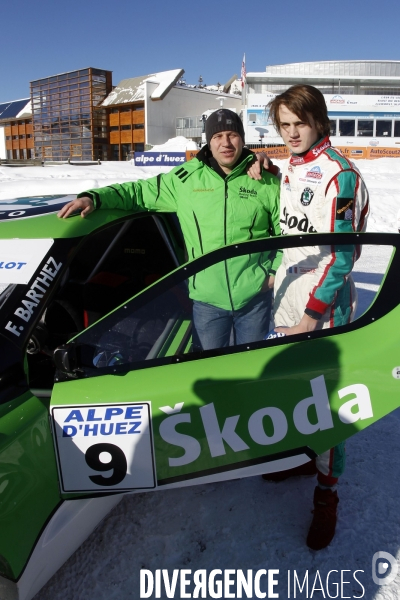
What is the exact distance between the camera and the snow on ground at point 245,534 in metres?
1.82

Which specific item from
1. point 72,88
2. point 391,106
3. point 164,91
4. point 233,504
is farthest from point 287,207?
point 72,88

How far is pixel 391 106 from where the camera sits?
3381 centimetres

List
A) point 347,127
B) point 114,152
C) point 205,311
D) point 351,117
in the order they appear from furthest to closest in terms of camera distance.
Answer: point 114,152, point 347,127, point 351,117, point 205,311

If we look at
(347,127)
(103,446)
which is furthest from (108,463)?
(347,127)

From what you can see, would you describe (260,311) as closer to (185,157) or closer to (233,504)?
(233,504)

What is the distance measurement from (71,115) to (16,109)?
10386mm

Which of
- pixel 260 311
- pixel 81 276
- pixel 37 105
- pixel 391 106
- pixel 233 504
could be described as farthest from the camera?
pixel 37 105

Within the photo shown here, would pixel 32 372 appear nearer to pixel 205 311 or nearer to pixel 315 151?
pixel 205 311

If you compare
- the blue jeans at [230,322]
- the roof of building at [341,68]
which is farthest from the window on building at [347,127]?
the blue jeans at [230,322]

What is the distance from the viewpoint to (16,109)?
5006 cm

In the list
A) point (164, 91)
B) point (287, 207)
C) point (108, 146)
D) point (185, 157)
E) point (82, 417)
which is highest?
point (164, 91)

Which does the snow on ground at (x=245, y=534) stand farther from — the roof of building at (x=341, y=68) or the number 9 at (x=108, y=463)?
the roof of building at (x=341, y=68)

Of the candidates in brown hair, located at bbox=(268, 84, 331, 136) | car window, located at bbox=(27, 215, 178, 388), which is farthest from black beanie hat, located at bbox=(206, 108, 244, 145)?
car window, located at bbox=(27, 215, 178, 388)

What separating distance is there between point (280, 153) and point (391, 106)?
55.1 feet
